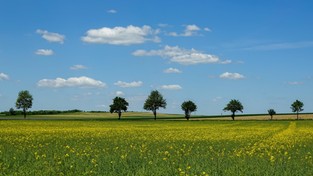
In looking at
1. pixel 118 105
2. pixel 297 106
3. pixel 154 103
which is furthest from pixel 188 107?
pixel 297 106

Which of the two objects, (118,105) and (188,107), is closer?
(118,105)

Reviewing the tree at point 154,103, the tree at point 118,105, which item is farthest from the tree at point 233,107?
the tree at point 118,105

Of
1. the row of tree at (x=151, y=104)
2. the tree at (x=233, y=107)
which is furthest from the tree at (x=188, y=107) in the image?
the tree at (x=233, y=107)

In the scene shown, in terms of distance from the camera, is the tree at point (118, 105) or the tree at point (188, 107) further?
the tree at point (188, 107)

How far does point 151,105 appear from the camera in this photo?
5945 inches

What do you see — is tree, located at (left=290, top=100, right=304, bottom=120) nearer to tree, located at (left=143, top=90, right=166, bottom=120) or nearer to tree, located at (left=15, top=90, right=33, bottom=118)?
tree, located at (left=143, top=90, right=166, bottom=120)

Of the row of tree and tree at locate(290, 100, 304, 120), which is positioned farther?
tree at locate(290, 100, 304, 120)

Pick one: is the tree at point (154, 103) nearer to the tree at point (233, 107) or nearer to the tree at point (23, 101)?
the tree at point (233, 107)

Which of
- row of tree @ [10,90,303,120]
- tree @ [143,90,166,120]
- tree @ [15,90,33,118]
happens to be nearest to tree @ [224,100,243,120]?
row of tree @ [10,90,303,120]

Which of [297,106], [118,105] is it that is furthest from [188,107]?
[297,106]

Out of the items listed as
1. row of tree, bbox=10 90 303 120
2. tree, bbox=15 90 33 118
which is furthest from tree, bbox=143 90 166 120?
tree, bbox=15 90 33 118

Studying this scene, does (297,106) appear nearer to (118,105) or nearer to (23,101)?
(118,105)

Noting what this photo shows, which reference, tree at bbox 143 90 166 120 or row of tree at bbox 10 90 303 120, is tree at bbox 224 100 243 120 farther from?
tree at bbox 143 90 166 120

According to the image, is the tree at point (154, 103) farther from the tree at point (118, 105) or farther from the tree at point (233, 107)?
the tree at point (233, 107)
